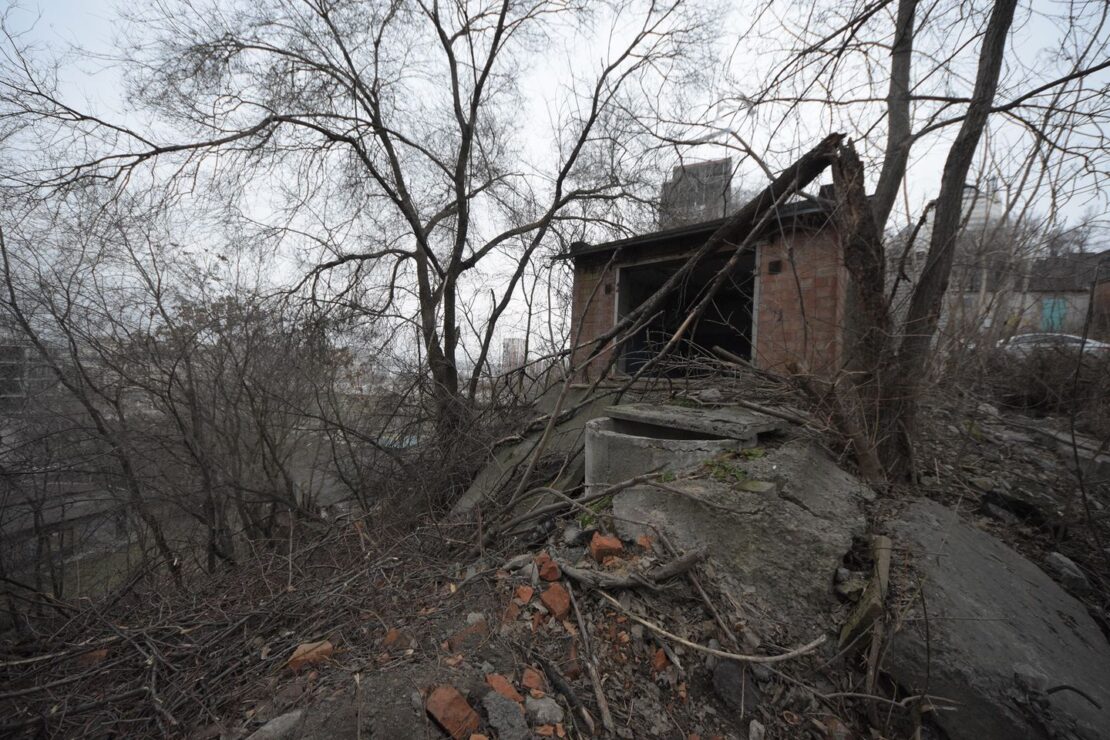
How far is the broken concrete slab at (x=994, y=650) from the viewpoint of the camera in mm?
1607

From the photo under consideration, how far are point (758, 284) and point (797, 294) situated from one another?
68 centimetres

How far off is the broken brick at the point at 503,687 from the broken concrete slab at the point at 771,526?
1.02 meters

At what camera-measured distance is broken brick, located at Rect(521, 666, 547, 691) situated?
67.1 inches

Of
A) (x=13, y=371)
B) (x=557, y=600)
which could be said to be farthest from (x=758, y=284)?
(x=13, y=371)

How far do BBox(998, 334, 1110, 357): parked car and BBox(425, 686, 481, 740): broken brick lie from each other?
Result: 7787 mm

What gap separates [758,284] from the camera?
6.24 metres

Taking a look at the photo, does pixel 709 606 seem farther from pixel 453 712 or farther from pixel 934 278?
pixel 934 278

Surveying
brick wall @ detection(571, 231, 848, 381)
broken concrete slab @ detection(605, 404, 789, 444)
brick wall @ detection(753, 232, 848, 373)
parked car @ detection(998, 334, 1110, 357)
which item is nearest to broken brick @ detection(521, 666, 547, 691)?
broken concrete slab @ detection(605, 404, 789, 444)

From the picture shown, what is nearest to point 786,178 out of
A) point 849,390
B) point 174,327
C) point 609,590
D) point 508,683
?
point 849,390

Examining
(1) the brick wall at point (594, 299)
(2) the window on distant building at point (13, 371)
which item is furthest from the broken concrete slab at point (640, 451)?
(2) the window on distant building at point (13, 371)

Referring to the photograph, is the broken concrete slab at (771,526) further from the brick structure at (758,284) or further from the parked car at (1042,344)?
the parked car at (1042,344)

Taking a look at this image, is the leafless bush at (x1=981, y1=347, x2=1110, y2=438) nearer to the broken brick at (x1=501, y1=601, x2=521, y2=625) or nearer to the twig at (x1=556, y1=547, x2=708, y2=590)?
the twig at (x1=556, y1=547, x2=708, y2=590)

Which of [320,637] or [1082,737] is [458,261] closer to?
[320,637]

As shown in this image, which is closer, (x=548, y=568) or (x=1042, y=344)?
(x=548, y=568)
